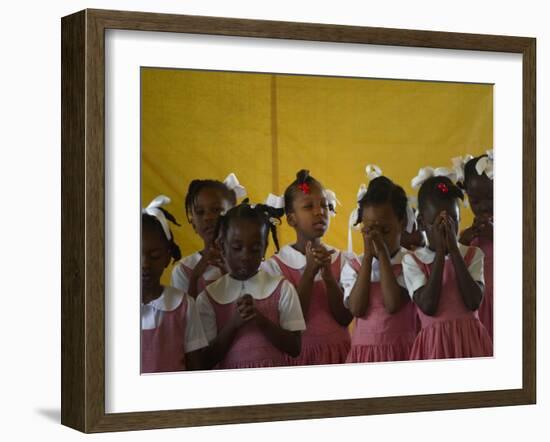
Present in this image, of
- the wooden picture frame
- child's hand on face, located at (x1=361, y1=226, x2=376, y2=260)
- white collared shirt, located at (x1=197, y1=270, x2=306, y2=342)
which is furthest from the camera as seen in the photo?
child's hand on face, located at (x1=361, y1=226, x2=376, y2=260)

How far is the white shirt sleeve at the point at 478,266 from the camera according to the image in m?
2.20

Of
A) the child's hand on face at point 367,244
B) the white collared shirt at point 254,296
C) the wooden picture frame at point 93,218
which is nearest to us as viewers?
the wooden picture frame at point 93,218

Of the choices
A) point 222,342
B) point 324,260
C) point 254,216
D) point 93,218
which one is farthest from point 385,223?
point 93,218

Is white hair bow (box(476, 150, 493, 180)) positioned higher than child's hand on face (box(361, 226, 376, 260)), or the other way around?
white hair bow (box(476, 150, 493, 180))

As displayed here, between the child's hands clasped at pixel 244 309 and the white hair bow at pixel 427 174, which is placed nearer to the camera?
the child's hands clasped at pixel 244 309

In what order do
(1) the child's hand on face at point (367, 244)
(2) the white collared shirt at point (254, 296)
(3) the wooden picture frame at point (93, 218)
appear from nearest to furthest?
1. (3) the wooden picture frame at point (93, 218)
2. (2) the white collared shirt at point (254, 296)
3. (1) the child's hand on face at point (367, 244)

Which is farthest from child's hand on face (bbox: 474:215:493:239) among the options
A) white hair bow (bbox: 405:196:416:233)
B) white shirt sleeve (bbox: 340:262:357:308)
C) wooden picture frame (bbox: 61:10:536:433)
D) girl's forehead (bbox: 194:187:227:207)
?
girl's forehead (bbox: 194:187:227:207)

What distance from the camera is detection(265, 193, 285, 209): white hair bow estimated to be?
6.72ft

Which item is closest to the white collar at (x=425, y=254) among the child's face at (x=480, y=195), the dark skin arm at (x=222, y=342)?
the child's face at (x=480, y=195)

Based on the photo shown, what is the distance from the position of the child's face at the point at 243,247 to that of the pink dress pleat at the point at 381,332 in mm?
159

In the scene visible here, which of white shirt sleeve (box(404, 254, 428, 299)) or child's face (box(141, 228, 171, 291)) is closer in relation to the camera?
child's face (box(141, 228, 171, 291))

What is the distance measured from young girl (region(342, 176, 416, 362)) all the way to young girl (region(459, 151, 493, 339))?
0.41 feet

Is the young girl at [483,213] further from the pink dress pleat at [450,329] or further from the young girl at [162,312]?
the young girl at [162,312]

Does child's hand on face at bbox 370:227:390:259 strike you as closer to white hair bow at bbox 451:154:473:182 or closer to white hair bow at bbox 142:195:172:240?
white hair bow at bbox 451:154:473:182
